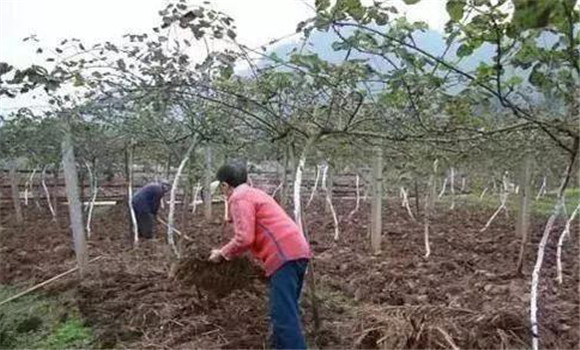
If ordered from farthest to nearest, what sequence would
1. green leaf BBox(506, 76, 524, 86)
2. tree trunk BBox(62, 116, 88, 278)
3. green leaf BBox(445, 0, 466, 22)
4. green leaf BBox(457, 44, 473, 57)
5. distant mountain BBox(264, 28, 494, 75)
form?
tree trunk BBox(62, 116, 88, 278) < distant mountain BBox(264, 28, 494, 75) < green leaf BBox(506, 76, 524, 86) < green leaf BBox(457, 44, 473, 57) < green leaf BBox(445, 0, 466, 22)

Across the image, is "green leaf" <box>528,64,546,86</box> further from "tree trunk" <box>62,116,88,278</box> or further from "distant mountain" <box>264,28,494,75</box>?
"tree trunk" <box>62,116,88,278</box>

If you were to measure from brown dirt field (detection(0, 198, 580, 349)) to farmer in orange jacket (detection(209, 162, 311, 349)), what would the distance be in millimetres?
618

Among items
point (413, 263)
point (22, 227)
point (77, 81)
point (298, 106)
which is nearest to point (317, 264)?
point (413, 263)

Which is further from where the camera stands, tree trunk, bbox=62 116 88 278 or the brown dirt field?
tree trunk, bbox=62 116 88 278

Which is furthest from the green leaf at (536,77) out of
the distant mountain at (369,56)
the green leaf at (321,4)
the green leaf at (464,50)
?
the green leaf at (321,4)

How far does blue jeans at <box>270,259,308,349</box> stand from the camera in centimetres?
432

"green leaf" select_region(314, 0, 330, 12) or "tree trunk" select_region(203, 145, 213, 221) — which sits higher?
"green leaf" select_region(314, 0, 330, 12)

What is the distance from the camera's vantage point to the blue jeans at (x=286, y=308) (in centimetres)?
432

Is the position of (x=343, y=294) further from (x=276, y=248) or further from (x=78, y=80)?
(x=78, y=80)

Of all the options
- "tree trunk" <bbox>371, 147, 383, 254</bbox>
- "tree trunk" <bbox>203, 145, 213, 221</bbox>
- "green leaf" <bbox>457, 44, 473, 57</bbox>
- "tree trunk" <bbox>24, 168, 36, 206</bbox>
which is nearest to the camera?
"green leaf" <bbox>457, 44, 473, 57</bbox>

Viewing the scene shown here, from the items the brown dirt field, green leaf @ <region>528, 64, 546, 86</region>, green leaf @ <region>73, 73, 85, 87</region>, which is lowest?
the brown dirt field

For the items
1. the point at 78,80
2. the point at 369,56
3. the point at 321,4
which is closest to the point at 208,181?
the point at 78,80

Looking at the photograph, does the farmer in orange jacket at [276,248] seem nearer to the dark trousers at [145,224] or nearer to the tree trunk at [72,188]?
the tree trunk at [72,188]

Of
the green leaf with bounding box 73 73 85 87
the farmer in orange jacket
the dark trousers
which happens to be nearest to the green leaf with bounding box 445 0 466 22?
the farmer in orange jacket
